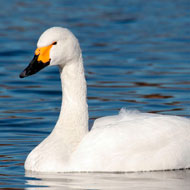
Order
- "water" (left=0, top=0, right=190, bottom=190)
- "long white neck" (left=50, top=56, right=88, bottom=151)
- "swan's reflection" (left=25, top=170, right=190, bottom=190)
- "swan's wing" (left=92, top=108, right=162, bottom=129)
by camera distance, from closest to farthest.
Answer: "swan's reflection" (left=25, top=170, right=190, bottom=190), "water" (left=0, top=0, right=190, bottom=190), "long white neck" (left=50, top=56, right=88, bottom=151), "swan's wing" (left=92, top=108, right=162, bottom=129)

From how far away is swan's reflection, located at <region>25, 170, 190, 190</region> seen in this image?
7961mm

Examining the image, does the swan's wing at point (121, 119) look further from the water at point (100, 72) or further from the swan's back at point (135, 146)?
the water at point (100, 72)

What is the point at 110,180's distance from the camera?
26.9ft

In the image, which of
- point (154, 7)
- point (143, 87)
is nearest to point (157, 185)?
point (143, 87)

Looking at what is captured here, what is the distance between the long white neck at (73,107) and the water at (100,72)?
67 cm

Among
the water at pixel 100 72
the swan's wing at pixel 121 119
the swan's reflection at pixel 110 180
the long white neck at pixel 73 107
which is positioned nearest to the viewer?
the swan's reflection at pixel 110 180

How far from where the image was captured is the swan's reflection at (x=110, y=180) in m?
7.96

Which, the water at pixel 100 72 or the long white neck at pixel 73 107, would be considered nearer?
the water at pixel 100 72

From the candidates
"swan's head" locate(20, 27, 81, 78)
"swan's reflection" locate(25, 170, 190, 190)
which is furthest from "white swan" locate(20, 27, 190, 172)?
"swan's reflection" locate(25, 170, 190, 190)

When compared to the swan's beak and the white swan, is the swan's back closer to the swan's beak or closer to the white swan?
the white swan

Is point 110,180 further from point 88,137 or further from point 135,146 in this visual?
point 88,137

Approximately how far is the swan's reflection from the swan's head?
50.0 inches

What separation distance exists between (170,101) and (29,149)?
3834 mm

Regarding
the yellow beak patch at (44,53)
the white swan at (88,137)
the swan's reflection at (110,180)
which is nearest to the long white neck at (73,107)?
the white swan at (88,137)
